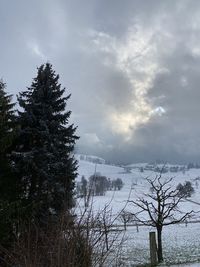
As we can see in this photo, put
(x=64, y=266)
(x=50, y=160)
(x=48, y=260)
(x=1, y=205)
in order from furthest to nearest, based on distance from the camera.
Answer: (x=50, y=160), (x=1, y=205), (x=48, y=260), (x=64, y=266)

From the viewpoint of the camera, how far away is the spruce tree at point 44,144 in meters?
20.6

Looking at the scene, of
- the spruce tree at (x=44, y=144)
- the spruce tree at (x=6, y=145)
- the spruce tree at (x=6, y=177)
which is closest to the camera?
the spruce tree at (x=6, y=177)

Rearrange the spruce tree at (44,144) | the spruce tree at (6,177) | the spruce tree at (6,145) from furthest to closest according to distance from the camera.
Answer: the spruce tree at (44,144)
the spruce tree at (6,145)
the spruce tree at (6,177)

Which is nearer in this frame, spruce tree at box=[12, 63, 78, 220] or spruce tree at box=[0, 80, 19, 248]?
spruce tree at box=[0, 80, 19, 248]

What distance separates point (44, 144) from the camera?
21.5 metres

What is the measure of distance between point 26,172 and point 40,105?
12.6ft

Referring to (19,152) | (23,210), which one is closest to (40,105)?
(19,152)

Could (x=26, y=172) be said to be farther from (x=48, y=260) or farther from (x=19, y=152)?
(x=48, y=260)

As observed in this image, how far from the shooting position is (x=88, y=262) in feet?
27.2

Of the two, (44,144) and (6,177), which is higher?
(44,144)

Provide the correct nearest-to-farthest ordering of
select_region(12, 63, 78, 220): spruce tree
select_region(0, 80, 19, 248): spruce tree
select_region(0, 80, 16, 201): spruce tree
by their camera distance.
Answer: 1. select_region(0, 80, 19, 248): spruce tree
2. select_region(0, 80, 16, 201): spruce tree
3. select_region(12, 63, 78, 220): spruce tree

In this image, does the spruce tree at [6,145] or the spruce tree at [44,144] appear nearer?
the spruce tree at [6,145]

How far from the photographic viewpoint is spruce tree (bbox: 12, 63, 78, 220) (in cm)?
2058

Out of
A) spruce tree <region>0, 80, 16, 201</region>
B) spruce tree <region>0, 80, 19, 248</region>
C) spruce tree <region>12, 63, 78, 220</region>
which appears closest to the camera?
spruce tree <region>0, 80, 19, 248</region>
